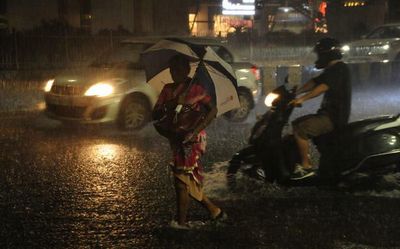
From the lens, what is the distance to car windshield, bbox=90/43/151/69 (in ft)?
35.3

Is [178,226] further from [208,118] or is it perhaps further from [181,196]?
[208,118]

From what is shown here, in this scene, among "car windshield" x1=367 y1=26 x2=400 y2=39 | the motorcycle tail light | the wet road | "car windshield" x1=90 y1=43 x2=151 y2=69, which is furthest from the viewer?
"car windshield" x1=367 y1=26 x2=400 y2=39

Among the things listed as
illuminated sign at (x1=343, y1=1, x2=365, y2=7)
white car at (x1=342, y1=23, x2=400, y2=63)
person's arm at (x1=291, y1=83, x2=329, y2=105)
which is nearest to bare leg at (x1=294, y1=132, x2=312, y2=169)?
person's arm at (x1=291, y1=83, x2=329, y2=105)

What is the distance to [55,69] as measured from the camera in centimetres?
1747

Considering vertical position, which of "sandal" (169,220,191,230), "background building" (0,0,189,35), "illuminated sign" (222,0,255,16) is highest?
"illuminated sign" (222,0,255,16)

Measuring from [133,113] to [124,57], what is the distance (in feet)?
4.54

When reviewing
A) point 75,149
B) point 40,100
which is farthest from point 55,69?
point 75,149

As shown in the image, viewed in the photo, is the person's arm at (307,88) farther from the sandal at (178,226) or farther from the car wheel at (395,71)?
the car wheel at (395,71)

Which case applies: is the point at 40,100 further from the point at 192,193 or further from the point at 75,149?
the point at 192,193

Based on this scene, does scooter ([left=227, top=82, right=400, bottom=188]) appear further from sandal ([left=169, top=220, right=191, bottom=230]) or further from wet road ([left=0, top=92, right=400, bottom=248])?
sandal ([left=169, top=220, right=191, bottom=230])

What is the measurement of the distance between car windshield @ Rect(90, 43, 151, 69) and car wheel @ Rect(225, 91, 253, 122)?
2.17m

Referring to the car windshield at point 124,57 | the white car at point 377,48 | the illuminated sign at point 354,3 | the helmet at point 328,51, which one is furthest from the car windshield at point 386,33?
the illuminated sign at point 354,3

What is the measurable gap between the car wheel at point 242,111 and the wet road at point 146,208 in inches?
110

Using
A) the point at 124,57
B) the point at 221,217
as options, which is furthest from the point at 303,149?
the point at 124,57
